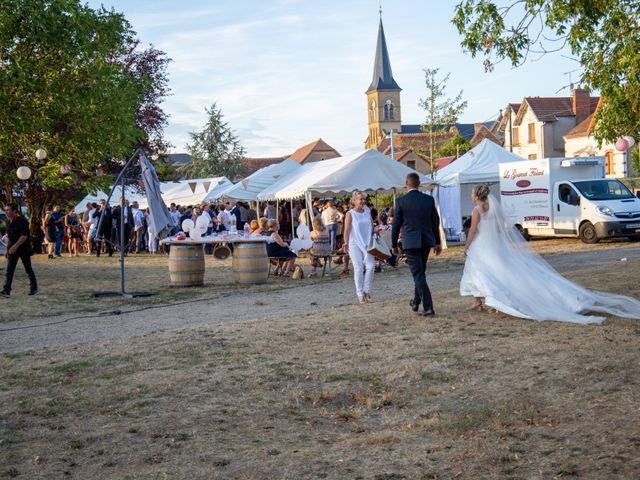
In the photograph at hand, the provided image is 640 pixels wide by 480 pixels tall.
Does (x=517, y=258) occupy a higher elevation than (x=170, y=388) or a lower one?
higher

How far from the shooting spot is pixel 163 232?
17.3 m

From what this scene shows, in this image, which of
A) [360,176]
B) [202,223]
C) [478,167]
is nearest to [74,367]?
[202,223]

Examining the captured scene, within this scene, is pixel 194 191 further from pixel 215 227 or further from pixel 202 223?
pixel 202 223

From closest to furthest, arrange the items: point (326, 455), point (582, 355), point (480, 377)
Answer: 1. point (326, 455)
2. point (480, 377)
3. point (582, 355)

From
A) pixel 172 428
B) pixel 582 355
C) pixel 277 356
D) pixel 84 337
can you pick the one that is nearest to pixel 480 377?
pixel 582 355

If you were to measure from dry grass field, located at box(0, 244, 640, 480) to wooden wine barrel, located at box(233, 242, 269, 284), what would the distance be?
722 cm

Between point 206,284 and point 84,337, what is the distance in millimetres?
7404

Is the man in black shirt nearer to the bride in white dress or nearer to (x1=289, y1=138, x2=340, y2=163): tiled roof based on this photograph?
the bride in white dress

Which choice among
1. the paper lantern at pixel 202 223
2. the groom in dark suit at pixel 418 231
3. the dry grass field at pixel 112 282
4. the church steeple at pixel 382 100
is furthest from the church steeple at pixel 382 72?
the groom in dark suit at pixel 418 231

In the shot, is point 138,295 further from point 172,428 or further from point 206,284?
point 172,428

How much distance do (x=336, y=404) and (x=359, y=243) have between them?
6209 mm

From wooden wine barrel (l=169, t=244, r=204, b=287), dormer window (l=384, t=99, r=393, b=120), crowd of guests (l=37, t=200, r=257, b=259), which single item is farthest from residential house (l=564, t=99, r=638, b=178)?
dormer window (l=384, t=99, r=393, b=120)

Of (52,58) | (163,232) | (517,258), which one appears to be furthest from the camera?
(52,58)

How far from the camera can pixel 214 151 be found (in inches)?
3162
